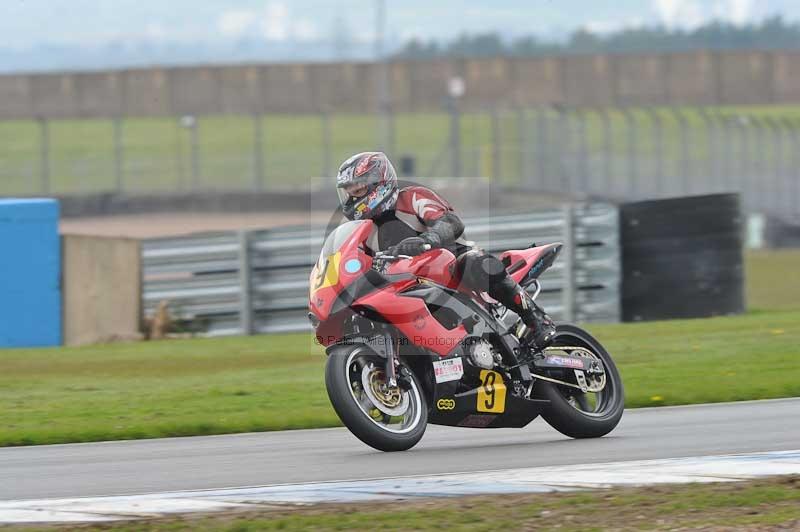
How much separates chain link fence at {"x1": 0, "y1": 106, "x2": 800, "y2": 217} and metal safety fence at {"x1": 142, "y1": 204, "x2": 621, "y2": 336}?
16.9 m

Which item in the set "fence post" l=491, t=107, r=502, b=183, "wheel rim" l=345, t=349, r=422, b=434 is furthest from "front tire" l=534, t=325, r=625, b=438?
"fence post" l=491, t=107, r=502, b=183

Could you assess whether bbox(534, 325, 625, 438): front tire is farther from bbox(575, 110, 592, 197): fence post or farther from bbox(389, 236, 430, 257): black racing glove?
bbox(575, 110, 592, 197): fence post

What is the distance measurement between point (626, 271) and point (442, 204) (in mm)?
7603

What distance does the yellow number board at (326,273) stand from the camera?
304 inches

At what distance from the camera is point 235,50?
177 feet

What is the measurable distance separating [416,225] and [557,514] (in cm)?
229

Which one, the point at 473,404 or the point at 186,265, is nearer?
the point at 473,404

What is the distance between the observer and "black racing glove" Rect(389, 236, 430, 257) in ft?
25.6

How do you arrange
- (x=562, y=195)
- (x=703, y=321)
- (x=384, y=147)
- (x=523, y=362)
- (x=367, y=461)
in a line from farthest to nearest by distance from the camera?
(x=384, y=147)
(x=562, y=195)
(x=703, y=321)
(x=523, y=362)
(x=367, y=461)

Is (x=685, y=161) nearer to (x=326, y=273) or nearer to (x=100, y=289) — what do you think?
(x=100, y=289)

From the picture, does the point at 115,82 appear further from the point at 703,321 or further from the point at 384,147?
the point at 703,321

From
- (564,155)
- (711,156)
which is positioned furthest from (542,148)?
(711,156)

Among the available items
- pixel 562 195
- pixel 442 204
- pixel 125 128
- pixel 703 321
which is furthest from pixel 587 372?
pixel 125 128

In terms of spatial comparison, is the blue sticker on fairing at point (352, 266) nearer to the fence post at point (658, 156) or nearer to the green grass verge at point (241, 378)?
the green grass verge at point (241, 378)
